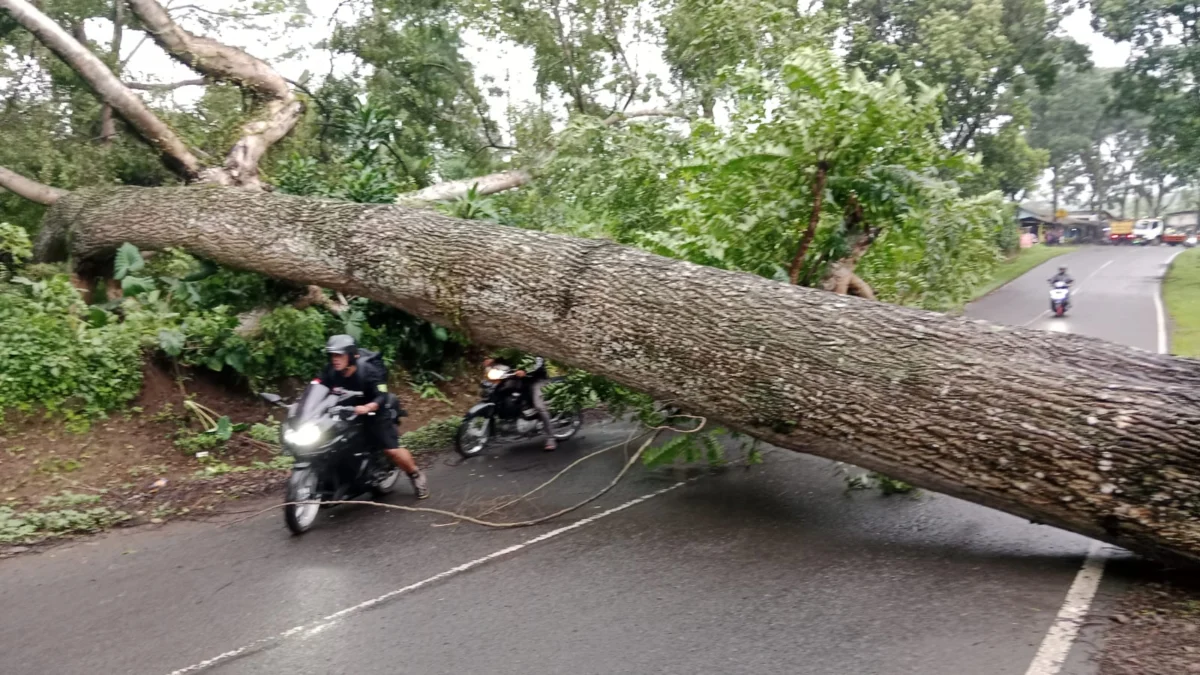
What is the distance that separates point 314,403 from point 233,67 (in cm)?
922

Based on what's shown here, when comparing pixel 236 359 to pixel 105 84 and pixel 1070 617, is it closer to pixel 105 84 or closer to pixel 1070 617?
pixel 105 84

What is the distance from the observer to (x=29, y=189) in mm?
13125

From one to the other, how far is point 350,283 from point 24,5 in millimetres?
6668

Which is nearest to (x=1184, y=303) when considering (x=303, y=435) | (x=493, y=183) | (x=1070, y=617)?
(x=493, y=183)

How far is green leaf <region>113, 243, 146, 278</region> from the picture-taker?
35.4ft

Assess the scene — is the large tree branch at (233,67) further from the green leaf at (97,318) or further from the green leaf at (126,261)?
the green leaf at (97,318)

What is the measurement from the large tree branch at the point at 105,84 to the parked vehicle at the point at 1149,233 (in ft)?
211

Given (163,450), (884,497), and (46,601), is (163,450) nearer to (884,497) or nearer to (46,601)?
(46,601)

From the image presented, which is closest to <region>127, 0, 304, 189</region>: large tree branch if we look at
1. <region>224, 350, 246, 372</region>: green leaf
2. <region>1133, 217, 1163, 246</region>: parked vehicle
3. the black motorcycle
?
<region>224, 350, 246, 372</region>: green leaf

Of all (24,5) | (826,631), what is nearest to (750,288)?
(826,631)

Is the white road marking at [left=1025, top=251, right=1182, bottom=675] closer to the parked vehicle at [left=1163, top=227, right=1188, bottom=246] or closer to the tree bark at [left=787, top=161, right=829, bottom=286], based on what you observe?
the tree bark at [left=787, top=161, right=829, bottom=286]

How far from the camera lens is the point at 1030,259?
4447 centimetres

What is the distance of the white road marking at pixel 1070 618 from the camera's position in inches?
162

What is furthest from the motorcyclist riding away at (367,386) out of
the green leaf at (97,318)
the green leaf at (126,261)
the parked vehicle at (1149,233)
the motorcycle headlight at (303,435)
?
the parked vehicle at (1149,233)
